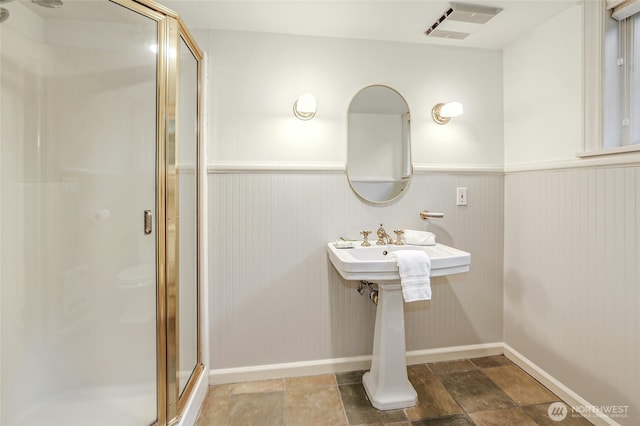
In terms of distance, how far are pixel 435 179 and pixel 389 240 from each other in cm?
54

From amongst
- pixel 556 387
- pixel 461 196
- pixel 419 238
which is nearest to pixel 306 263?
pixel 419 238

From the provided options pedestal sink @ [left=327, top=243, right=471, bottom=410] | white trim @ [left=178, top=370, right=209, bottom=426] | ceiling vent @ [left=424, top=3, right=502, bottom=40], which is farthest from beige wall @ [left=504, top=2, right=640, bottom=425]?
white trim @ [left=178, top=370, right=209, bottom=426]

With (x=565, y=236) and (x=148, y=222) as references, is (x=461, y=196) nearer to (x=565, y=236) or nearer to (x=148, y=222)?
(x=565, y=236)

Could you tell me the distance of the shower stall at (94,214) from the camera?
1219 millimetres

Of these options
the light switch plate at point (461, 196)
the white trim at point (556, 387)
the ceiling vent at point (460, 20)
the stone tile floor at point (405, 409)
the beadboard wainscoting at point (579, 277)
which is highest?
the ceiling vent at point (460, 20)

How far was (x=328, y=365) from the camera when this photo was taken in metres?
1.81

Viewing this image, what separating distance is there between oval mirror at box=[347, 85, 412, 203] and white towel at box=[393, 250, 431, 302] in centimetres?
59

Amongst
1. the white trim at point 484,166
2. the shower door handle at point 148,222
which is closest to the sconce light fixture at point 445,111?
the white trim at point 484,166

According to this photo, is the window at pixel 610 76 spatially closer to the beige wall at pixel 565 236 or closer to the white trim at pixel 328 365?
the beige wall at pixel 565 236

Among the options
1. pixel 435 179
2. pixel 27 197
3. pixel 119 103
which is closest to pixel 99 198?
pixel 27 197

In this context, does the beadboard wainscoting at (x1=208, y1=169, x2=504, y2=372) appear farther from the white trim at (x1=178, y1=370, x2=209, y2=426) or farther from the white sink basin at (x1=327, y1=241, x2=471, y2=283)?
the white sink basin at (x1=327, y1=241, x2=471, y2=283)

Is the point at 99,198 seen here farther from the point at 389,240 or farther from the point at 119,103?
the point at 389,240

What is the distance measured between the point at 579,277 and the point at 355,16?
1854 mm

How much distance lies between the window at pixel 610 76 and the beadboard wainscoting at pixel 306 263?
613 mm
